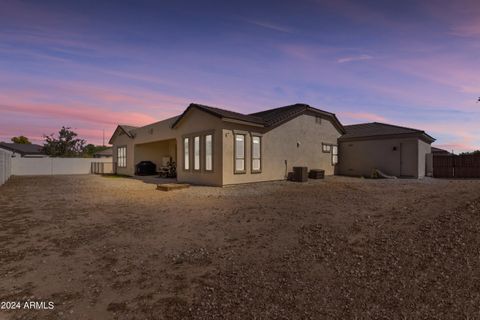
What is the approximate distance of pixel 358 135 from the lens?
20.9 metres

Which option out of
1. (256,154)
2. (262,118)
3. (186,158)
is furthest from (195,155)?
(262,118)

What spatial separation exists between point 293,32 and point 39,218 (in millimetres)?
10915

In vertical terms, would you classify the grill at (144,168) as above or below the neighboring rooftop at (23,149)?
below

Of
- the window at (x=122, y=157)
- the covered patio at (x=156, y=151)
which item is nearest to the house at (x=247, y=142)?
the covered patio at (x=156, y=151)

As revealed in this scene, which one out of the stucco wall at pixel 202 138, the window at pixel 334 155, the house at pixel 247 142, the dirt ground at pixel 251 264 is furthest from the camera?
the window at pixel 334 155

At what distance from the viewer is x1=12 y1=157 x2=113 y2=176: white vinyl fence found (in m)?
26.7

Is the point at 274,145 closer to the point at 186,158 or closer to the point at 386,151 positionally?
the point at 186,158

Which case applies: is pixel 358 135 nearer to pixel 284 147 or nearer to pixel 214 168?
pixel 284 147

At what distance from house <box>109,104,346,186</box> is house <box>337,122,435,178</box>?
4.30 feet

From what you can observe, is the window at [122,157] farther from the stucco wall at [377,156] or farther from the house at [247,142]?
the stucco wall at [377,156]

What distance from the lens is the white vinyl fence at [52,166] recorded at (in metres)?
26.7

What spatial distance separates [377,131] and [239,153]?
1307 centimetres

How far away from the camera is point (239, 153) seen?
1430cm

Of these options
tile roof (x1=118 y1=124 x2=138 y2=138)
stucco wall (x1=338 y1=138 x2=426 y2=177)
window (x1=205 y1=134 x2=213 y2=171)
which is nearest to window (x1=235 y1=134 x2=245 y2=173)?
window (x1=205 y1=134 x2=213 y2=171)
